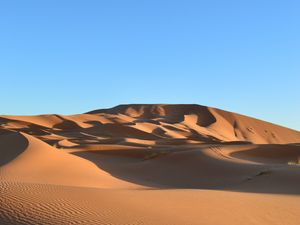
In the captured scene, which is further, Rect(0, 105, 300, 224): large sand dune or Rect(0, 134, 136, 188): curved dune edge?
Rect(0, 134, 136, 188): curved dune edge

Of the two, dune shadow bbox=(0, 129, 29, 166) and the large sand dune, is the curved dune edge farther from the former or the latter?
dune shadow bbox=(0, 129, 29, 166)

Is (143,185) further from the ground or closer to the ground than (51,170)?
closer to the ground

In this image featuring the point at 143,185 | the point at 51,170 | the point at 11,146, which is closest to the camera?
the point at 51,170

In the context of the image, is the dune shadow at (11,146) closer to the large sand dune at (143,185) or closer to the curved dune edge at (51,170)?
the large sand dune at (143,185)

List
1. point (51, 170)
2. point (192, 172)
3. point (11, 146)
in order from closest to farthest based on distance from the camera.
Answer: point (51, 170) → point (11, 146) → point (192, 172)

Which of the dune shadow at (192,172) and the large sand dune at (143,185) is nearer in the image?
the large sand dune at (143,185)

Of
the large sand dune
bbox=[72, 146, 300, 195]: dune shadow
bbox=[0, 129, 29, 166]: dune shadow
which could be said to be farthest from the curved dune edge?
bbox=[72, 146, 300, 195]: dune shadow

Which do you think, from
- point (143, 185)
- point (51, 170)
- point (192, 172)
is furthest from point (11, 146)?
point (192, 172)

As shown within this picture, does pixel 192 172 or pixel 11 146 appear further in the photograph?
pixel 192 172

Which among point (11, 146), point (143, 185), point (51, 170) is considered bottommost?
point (143, 185)

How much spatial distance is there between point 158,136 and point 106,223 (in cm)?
3378

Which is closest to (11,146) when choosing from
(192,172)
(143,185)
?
(143,185)

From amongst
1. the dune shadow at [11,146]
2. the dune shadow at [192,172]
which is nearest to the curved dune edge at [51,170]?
the dune shadow at [11,146]

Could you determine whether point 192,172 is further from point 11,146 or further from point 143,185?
point 11,146
